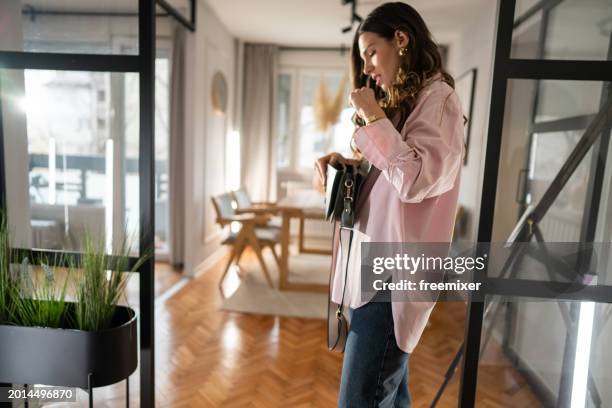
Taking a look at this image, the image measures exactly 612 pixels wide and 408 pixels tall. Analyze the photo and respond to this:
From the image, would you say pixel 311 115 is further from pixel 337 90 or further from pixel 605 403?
pixel 605 403

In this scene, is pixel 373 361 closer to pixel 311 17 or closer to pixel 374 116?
pixel 374 116

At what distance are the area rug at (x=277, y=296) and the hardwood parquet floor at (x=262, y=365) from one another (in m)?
0.12

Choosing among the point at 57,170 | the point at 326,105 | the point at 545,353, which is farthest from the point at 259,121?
the point at 545,353

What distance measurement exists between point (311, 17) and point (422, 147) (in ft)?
11.6

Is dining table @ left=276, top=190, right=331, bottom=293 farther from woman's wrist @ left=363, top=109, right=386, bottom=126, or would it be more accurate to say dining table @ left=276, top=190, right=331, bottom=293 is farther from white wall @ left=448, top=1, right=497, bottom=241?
woman's wrist @ left=363, top=109, right=386, bottom=126

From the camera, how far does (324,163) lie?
1228mm

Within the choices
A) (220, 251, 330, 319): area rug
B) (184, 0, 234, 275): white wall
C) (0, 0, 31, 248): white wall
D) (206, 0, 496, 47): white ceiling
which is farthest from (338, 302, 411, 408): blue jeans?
(206, 0, 496, 47): white ceiling

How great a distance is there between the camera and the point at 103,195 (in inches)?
70.2

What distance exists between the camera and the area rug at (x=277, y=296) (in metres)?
3.08

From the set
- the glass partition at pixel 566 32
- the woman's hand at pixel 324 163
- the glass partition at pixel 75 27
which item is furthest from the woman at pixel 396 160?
the glass partition at pixel 75 27

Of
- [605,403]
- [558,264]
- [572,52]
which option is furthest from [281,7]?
[605,403]

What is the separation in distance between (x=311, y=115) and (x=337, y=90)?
0.46m

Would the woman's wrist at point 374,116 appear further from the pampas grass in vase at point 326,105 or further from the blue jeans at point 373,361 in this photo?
the pampas grass in vase at point 326,105

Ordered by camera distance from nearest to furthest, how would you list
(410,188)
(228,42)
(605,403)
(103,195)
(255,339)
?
(410,188) → (605,403) → (103,195) → (255,339) → (228,42)
